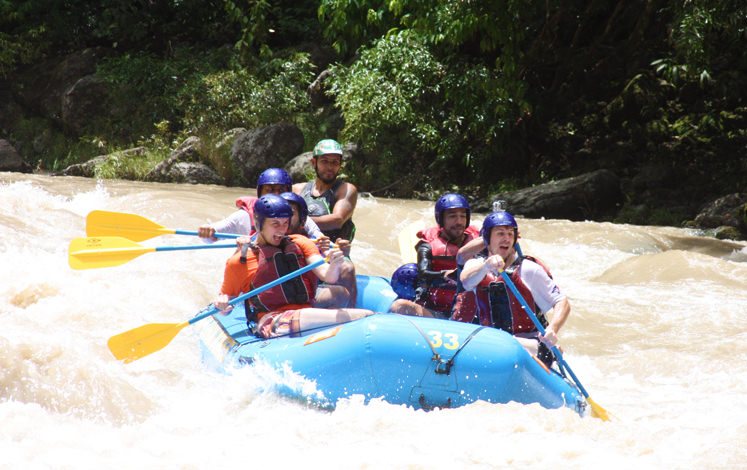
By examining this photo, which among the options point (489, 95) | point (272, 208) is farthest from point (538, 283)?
point (489, 95)

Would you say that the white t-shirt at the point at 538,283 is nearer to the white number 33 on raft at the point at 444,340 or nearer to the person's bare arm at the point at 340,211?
the white number 33 on raft at the point at 444,340

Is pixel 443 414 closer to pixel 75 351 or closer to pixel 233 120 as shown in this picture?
pixel 75 351

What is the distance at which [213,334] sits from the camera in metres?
4.14

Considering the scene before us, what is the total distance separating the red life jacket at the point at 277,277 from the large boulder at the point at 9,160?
11491 millimetres

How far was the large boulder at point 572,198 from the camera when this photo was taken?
10047mm

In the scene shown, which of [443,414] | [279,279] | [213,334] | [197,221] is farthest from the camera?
[197,221]

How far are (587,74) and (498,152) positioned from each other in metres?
2.10

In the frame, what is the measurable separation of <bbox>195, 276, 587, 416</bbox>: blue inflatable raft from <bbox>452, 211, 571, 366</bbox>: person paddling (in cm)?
25

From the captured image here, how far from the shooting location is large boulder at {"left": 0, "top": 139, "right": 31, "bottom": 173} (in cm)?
1345

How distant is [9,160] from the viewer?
44.5ft

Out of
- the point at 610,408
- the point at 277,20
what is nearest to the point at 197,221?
the point at 610,408

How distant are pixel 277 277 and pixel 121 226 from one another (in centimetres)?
143

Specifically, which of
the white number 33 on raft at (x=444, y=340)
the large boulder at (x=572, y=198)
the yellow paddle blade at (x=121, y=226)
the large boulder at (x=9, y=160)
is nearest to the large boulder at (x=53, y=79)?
the large boulder at (x=9, y=160)

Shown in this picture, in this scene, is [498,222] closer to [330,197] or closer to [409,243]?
[409,243]
